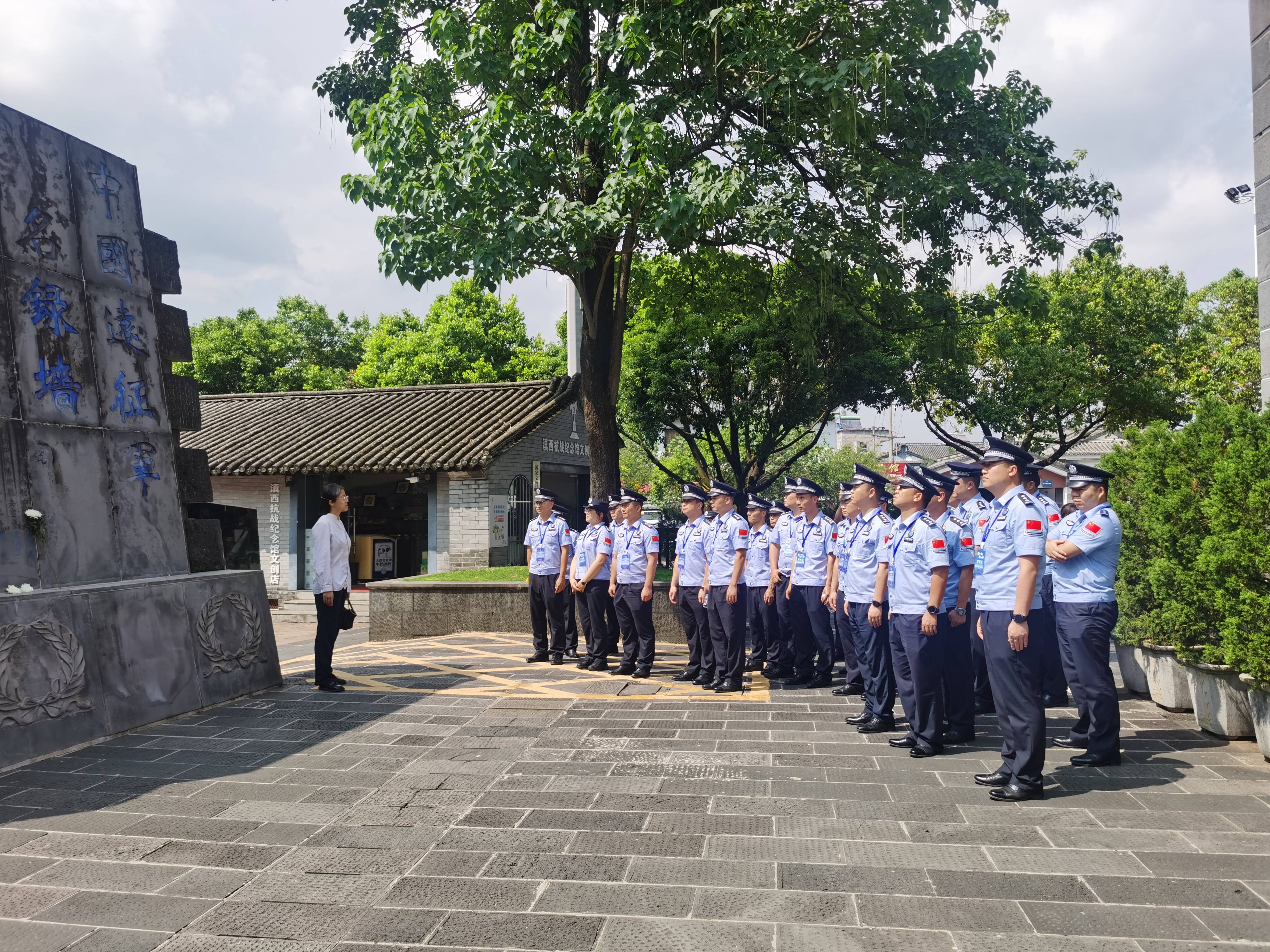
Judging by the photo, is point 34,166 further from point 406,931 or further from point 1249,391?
point 1249,391

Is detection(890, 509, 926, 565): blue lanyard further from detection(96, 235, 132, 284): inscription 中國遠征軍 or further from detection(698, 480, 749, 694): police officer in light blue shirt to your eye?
detection(96, 235, 132, 284): inscription 中國遠征軍

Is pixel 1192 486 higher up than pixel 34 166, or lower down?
lower down

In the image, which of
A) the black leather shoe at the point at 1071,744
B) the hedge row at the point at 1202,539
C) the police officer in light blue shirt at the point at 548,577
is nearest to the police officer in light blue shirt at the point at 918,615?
the black leather shoe at the point at 1071,744

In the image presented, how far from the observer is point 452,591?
12609 mm

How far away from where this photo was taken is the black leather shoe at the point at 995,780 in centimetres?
510

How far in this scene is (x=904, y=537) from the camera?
6.17 m

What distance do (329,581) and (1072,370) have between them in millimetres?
17510

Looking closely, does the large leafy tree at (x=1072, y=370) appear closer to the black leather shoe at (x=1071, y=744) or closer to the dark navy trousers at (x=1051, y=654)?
the dark navy trousers at (x=1051, y=654)

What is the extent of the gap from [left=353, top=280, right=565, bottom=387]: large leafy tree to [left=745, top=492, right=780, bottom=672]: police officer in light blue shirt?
2121 centimetres

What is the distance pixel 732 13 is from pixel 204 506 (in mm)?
6840

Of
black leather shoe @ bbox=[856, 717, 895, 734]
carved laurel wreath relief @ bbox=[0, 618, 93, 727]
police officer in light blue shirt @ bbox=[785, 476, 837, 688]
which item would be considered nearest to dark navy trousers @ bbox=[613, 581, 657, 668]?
police officer in light blue shirt @ bbox=[785, 476, 837, 688]

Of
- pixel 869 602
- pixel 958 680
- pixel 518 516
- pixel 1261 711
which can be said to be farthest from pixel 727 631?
pixel 518 516

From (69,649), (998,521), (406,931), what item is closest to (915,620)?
(998,521)

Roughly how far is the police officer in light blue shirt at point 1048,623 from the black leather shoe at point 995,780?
50cm
